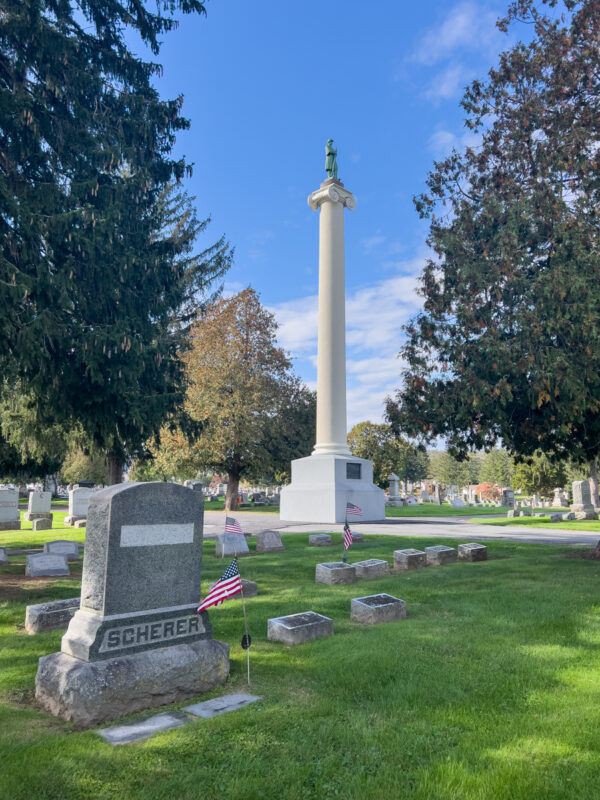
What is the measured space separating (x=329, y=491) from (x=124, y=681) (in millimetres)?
17755

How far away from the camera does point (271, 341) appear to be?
36.3 metres

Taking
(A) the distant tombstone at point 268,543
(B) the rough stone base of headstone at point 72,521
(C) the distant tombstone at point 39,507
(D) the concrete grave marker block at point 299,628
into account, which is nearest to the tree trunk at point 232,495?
(C) the distant tombstone at point 39,507

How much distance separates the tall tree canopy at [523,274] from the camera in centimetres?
994

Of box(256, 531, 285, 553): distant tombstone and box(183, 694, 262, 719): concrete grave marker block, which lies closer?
box(183, 694, 262, 719): concrete grave marker block

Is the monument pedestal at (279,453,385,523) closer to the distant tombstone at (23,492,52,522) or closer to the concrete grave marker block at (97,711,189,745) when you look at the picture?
the distant tombstone at (23,492,52,522)

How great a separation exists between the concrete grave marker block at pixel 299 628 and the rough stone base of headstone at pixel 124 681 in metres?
1.26

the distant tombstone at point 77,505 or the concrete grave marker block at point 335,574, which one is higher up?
the distant tombstone at point 77,505

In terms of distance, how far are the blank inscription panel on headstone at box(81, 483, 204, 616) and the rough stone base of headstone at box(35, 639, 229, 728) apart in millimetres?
426

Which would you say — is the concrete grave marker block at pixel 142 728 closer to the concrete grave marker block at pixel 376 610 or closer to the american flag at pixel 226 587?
the american flag at pixel 226 587

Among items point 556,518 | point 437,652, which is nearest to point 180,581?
point 437,652

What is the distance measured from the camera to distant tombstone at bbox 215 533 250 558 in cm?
1304

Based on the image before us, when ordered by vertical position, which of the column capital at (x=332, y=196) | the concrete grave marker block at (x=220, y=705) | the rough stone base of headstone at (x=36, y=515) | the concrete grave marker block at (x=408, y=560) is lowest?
the concrete grave marker block at (x=220, y=705)

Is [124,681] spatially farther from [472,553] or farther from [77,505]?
[77,505]

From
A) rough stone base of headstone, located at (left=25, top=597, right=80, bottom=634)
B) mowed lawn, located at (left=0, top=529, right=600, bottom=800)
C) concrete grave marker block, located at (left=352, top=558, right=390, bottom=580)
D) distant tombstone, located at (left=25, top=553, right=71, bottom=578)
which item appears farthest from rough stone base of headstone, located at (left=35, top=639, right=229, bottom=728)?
distant tombstone, located at (left=25, top=553, right=71, bottom=578)
